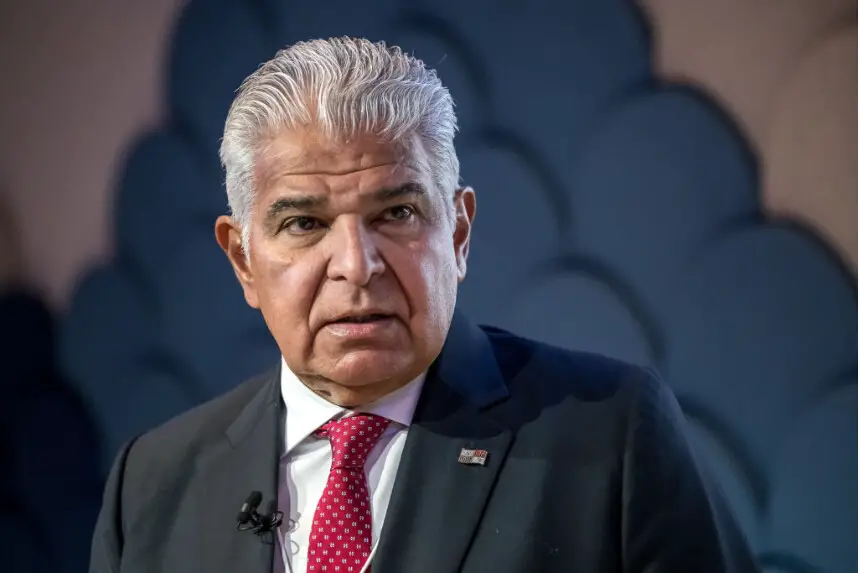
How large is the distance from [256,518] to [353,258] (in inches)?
20.2

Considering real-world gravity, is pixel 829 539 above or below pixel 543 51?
below

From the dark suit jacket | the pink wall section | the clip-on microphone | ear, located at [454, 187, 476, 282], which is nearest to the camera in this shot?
the dark suit jacket

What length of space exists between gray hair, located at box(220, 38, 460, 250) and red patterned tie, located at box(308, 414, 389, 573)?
0.42 m

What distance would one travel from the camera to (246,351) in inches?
100

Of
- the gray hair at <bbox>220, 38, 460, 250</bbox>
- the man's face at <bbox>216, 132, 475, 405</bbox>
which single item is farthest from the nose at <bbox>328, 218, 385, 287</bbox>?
the gray hair at <bbox>220, 38, 460, 250</bbox>

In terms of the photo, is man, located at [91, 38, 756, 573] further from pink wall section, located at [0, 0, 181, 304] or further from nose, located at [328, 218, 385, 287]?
pink wall section, located at [0, 0, 181, 304]

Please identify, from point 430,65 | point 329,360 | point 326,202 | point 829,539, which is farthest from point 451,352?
point 829,539

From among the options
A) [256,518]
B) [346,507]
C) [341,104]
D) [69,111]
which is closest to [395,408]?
[346,507]

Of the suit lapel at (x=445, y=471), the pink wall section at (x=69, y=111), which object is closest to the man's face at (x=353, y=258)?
the suit lapel at (x=445, y=471)

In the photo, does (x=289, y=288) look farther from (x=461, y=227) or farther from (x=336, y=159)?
(x=461, y=227)

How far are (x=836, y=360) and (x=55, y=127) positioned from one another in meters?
2.09

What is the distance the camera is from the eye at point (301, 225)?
1704 mm

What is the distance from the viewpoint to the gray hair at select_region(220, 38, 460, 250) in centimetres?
165

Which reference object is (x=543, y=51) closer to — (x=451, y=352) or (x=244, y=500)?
(x=451, y=352)
